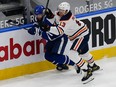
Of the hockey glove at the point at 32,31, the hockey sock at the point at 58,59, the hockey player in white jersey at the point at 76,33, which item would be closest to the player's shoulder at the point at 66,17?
the hockey player in white jersey at the point at 76,33

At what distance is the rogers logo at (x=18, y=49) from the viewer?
7.19 meters

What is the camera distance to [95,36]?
7.78 m

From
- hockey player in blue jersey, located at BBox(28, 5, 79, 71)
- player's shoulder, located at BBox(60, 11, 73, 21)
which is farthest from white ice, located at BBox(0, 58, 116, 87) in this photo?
player's shoulder, located at BBox(60, 11, 73, 21)

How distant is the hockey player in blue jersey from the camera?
23.3 feet

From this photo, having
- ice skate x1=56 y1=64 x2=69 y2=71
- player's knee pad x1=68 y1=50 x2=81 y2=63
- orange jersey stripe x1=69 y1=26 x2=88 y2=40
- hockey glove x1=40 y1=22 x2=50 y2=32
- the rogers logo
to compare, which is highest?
hockey glove x1=40 y1=22 x2=50 y2=32

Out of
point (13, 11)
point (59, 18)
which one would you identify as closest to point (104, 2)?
point (13, 11)

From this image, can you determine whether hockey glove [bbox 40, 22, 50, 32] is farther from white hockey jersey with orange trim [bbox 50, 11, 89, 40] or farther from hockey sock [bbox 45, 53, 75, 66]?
hockey sock [bbox 45, 53, 75, 66]

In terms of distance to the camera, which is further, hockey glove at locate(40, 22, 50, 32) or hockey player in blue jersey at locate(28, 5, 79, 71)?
hockey player in blue jersey at locate(28, 5, 79, 71)

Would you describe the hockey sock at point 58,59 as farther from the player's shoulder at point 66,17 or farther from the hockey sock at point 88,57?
the player's shoulder at point 66,17

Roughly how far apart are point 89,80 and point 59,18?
0.79 metres

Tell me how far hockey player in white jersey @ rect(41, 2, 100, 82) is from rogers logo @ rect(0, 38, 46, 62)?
388 mm

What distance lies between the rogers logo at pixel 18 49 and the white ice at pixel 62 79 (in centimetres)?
27

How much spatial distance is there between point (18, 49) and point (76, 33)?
70 centimetres

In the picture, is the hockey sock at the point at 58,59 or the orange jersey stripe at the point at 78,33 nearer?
the orange jersey stripe at the point at 78,33
